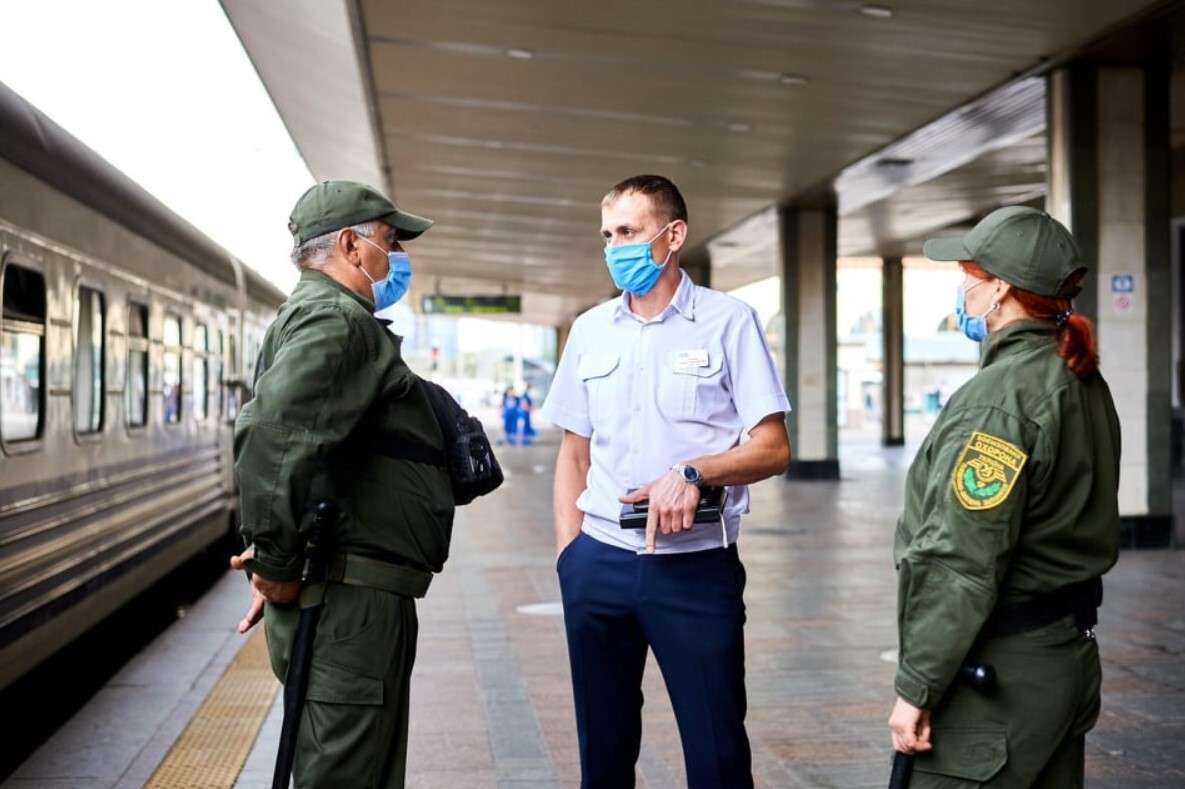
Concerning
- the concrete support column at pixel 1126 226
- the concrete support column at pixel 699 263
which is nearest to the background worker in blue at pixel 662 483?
the concrete support column at pixel 1126 226

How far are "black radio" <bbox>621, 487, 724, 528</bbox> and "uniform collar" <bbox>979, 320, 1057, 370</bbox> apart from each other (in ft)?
2.92

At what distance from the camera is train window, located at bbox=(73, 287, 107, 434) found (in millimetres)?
7680

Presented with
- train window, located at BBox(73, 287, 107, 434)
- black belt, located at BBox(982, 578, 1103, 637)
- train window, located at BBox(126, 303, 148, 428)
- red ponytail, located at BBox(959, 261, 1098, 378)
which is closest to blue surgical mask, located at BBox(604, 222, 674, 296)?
red ponytail, located at BBox(959, 261, 1098, 378)

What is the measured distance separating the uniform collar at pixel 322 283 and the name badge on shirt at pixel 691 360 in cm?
80

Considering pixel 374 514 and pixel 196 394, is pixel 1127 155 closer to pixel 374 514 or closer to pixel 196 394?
pixel 196 394

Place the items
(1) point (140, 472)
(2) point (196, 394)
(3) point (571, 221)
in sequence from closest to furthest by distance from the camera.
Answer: (1) point (140, 472) → (2) point (196, 394) → (3) point (571, 221)

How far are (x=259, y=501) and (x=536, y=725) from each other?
11.3ft

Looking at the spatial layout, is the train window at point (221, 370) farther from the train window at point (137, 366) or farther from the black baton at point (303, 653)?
the black baton at point (303, 653)

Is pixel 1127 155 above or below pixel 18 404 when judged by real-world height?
above

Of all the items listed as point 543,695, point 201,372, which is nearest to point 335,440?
point 543,695

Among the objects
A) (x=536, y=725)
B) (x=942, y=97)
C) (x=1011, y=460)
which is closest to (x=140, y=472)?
(x=536, y=725)

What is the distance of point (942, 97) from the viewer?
1413 cm

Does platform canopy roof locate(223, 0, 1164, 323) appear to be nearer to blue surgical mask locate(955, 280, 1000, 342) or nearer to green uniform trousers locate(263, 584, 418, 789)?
blue surgical mask locate(955, 280, 1000, 342)

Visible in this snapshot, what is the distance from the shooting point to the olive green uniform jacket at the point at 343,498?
10.2 ft
